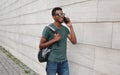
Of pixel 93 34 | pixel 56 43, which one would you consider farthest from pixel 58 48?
pixel 93 34

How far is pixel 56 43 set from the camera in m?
4.97

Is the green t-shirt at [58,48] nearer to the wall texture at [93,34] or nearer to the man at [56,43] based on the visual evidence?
the man at [56,43]

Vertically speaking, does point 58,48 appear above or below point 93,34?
below

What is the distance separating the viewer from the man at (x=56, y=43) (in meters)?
4.89

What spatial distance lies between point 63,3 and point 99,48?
207 centimetres

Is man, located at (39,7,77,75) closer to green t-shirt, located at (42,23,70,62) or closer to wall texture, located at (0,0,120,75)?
green t-shirt, located at (42,23,70,62)

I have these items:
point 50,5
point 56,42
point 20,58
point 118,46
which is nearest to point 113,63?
point 118,46

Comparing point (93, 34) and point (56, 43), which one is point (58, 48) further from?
point (93, 34)

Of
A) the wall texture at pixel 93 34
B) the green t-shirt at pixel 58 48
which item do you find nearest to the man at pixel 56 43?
the green t-shirt at pixel 58 48

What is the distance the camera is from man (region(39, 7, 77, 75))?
489 centimetres

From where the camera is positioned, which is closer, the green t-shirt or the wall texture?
the wall texture

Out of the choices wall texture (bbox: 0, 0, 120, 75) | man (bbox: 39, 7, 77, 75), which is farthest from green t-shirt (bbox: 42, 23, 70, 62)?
wall texture (bbox: 0, 0, 120, 75)

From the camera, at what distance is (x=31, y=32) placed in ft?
31.2

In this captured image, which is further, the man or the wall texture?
the man
